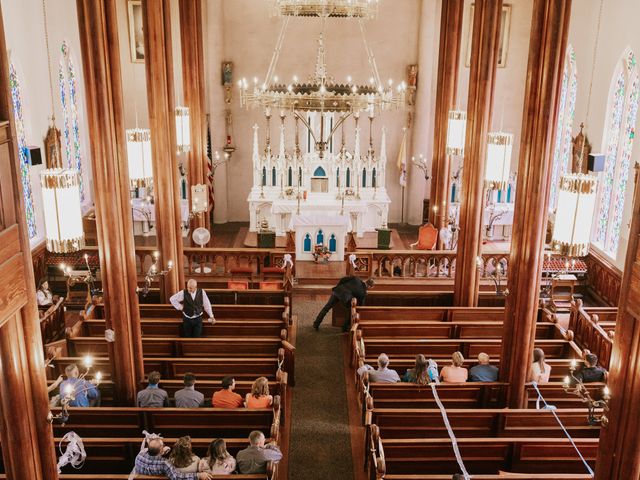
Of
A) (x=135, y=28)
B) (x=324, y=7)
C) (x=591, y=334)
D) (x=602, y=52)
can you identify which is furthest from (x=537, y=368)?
(x=135, y=28)

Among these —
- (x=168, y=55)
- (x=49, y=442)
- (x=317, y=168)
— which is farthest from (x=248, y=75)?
(x=49, y=442)

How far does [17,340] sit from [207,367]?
5387 millimetres

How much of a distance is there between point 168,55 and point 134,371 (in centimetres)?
707

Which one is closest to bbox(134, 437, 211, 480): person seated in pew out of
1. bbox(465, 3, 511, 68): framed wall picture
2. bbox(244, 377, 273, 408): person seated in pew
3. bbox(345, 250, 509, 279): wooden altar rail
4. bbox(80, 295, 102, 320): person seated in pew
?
bbox(244, 377, 273, 408): person seated in pew

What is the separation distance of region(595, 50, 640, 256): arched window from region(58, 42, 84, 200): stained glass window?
15625 millimetres

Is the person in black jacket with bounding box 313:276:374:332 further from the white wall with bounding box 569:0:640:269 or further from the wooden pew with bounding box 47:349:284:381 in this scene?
the white wall with bounding box 569:0:640:269

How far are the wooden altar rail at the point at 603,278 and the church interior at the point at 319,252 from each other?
72 millimetres

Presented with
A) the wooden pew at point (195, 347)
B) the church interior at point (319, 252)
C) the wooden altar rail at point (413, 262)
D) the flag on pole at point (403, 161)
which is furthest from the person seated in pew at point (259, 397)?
the flag on pole at point (403, 161)

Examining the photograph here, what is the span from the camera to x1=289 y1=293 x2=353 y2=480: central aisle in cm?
922

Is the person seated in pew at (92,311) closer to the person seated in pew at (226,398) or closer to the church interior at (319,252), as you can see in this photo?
the church interior at (319,252)

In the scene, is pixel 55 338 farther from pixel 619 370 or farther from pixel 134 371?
pixel 619 370

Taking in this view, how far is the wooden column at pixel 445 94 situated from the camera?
16812 mm

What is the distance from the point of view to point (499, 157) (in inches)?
466

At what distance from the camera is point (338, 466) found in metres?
9.21
